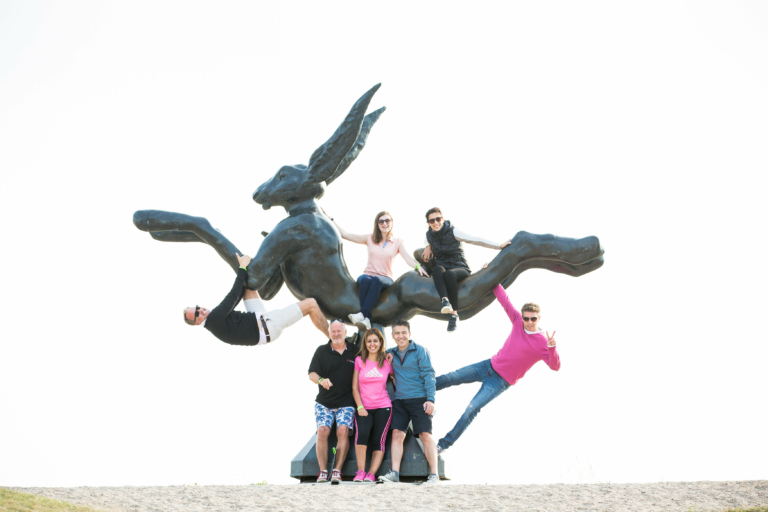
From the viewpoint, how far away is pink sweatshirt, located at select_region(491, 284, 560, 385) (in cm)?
688

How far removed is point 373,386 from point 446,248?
1745 millimetres

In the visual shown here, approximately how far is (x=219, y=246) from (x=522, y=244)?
3340mm

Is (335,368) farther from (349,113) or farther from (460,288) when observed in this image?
(349,113)

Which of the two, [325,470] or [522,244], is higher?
[522,244]

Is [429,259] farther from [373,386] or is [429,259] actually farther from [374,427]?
[374,427]

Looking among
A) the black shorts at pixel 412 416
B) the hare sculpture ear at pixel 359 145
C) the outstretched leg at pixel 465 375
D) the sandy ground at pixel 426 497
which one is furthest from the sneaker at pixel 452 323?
the hare sculpture ear at pixel 359 145

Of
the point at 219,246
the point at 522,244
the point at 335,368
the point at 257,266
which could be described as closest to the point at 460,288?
the point at 522,244

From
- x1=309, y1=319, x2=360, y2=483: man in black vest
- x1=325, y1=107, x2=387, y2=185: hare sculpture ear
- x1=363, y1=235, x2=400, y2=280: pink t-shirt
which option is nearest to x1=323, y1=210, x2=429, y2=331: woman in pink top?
x1=363, y1=235, x2=400, y2=280: pink t-shirt

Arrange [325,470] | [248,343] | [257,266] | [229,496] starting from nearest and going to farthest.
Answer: [229,496] → [325,470] → [248,343] → [257,266]

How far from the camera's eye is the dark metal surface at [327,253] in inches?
293

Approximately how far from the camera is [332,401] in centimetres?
666

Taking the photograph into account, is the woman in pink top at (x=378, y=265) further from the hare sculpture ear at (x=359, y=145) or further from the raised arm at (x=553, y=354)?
the raised arm at (x=553, y=354)

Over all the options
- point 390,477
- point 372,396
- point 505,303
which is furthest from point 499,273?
point 390,477

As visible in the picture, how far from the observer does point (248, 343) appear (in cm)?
717
